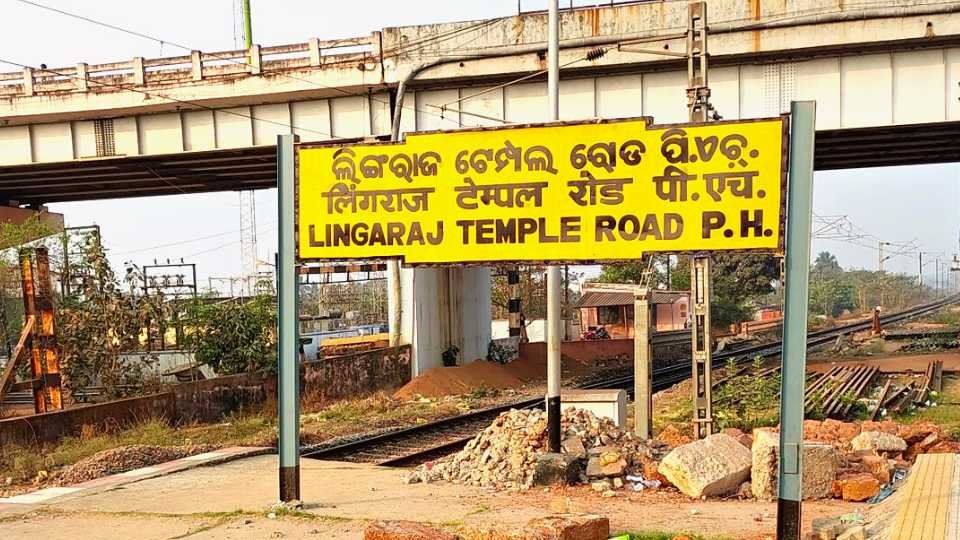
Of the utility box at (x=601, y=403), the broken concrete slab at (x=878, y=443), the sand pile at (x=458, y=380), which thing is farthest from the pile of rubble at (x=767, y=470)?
the sand pile at (x=458, y=380)

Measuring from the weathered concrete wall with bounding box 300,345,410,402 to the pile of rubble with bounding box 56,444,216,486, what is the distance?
31.0 ft

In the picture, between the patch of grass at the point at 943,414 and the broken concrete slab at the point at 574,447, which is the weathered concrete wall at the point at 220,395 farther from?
the patch of grass at the point at 943,414

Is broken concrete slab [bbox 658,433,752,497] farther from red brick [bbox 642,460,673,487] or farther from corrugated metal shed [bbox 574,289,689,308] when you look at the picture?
corrugated metal shed [bbox 574,289,689,308]

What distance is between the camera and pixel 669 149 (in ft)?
26.8

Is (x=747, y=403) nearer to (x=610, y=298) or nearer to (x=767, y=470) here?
(x=767, y=470)

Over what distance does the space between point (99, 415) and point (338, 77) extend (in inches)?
445

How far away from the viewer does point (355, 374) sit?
82.1 feet

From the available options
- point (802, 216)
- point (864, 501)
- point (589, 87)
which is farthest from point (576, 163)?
point (589, 87)

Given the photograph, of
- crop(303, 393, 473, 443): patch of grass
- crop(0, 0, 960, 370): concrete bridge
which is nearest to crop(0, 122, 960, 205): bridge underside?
crop(0, 0, 960, 370): concrete bridge

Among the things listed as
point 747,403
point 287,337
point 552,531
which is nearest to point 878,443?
point 747,403

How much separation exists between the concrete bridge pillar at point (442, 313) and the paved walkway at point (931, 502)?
57.8 ft

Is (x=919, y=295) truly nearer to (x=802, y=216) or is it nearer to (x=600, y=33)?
(x=600, y=33)

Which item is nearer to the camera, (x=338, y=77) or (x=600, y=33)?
(x=600, y=33)

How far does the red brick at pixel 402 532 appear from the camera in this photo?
6.84 m
